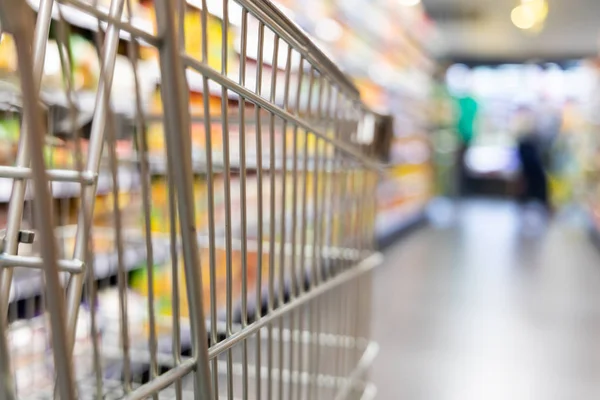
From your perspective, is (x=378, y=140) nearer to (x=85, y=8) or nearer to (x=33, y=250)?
(x=33, y=250)

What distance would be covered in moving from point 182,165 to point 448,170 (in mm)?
10367

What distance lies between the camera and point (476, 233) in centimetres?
754

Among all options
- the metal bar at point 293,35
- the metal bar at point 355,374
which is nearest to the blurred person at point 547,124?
the metal bar at point 355,374

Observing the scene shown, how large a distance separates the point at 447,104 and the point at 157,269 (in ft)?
29.1

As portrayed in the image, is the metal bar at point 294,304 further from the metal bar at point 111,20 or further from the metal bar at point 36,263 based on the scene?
the metal bar at point 111,20

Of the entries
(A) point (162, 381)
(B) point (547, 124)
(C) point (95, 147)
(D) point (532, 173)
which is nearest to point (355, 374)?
(A) point (162, 381)

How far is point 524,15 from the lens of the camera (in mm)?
7379

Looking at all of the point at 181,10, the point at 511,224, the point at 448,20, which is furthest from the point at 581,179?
the point at 181,10

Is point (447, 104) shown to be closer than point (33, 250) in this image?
No

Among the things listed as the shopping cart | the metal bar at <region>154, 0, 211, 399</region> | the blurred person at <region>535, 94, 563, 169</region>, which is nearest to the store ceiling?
the blurred person at <region>535, 94, 563, 169</region>

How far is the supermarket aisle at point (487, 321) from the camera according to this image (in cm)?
269

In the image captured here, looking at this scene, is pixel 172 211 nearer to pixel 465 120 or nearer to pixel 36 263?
pixel 36 263

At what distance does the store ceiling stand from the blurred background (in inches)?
1.9

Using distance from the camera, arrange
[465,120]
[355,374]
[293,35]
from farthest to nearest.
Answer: [465,120]
[355,374]
[293,35]
